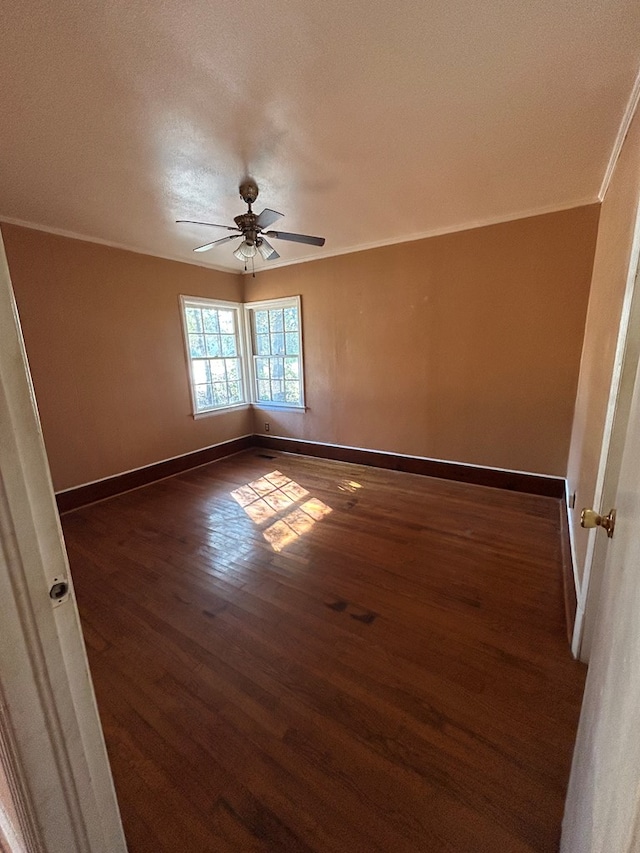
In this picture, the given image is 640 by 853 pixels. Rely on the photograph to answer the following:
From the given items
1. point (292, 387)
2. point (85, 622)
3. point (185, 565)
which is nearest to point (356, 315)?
point (292, 387)

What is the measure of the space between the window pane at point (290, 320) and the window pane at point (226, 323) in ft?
2.72

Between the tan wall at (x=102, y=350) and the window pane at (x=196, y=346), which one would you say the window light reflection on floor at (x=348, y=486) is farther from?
the window pane at (x=196, y=346)

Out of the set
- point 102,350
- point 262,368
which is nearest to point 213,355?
point 262,368

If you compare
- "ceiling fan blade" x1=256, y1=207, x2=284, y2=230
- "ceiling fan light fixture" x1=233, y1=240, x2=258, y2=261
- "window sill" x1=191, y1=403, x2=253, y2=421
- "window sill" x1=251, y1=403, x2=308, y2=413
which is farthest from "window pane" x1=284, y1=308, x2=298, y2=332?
"ceiling fan blade" x1=256, y1=207, x2=284, y2=230

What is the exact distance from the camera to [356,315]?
13.3 ft

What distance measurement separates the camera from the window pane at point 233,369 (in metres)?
4.95

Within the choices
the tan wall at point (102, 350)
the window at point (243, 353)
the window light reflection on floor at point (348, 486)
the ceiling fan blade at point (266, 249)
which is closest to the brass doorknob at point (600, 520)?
the ceiling fan blade at point (266, 249)

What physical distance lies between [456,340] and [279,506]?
246 cm

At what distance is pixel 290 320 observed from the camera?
466 centimetres

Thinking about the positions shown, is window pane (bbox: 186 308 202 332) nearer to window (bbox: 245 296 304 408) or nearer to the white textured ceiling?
window (bbox: 245 296 304 408)

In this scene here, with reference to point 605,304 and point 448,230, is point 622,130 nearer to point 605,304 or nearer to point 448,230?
point 605,304

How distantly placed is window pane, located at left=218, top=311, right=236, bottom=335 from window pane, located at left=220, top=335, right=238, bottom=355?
0.06 metres

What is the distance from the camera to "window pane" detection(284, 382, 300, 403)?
15.8ft

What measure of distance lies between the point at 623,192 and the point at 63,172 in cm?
329
